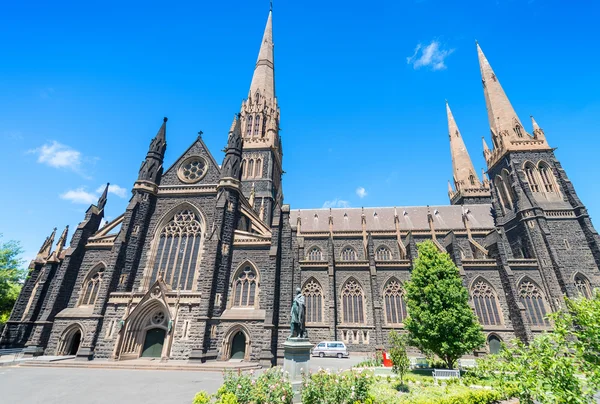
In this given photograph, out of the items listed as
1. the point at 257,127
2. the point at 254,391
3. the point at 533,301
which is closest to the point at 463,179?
the point at 533,301

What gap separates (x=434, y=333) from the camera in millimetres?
14945

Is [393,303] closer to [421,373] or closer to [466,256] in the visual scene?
[421,373]

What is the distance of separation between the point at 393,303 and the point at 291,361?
59.0 ft

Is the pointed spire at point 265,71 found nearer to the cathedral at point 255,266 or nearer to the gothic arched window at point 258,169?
the cathedral at point 255,266

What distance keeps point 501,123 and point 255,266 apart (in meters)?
34.3

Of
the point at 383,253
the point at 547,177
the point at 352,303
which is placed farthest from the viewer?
the point at 383,253

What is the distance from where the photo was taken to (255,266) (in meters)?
18.4

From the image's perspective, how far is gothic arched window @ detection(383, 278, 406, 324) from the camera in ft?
78.3

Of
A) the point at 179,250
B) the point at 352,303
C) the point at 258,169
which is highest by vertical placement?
the point at 258,169

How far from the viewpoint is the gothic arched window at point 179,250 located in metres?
18.5

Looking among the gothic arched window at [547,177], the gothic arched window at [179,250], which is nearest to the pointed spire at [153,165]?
the gothic arched window at [179,250]

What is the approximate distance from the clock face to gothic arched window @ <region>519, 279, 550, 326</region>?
2995 centimetres

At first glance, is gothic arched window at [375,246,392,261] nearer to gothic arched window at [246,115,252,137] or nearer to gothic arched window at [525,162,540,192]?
gothic arched window at [525,162,540,192]

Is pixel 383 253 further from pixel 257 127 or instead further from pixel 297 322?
pixel 297 322
